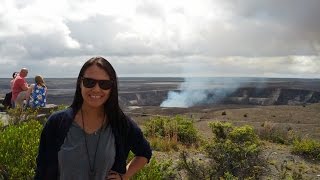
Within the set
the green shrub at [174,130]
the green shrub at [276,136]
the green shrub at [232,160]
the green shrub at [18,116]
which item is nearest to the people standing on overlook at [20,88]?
the green shrub at [18,116]

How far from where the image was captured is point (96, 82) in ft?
9.05

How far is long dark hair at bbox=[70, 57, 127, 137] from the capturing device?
9.11ft

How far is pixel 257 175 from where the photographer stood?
770 centimetres

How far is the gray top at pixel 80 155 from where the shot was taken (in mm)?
2604

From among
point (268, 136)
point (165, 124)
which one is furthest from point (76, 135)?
point (268, 136)

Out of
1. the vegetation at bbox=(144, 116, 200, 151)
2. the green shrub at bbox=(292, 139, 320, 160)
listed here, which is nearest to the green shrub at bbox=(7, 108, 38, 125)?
the vegetation at bbox=(144, 116, 200, 151)

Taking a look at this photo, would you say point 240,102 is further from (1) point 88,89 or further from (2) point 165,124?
(1) point 88,89

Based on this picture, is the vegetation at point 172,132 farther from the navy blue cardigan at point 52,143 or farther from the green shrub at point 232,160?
the navy blue cardigan at point 52,143

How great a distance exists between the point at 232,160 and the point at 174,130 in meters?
5.49

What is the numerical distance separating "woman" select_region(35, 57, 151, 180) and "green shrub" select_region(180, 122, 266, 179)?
13.7 ft

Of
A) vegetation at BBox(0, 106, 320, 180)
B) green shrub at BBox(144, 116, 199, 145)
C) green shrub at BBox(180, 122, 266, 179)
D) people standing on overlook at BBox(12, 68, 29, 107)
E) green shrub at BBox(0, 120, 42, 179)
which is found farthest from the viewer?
green shrub at BBox(144, 116, 199, 145)

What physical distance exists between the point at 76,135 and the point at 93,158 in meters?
0.17

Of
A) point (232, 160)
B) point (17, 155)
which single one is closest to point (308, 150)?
point (232, 160)

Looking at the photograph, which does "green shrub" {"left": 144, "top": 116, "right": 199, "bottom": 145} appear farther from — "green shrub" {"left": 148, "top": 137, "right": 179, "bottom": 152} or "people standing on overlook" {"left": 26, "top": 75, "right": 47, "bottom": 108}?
"people standing on overlook" {"left": 26, "top": 75, "right": 47, "bottom": 108}
